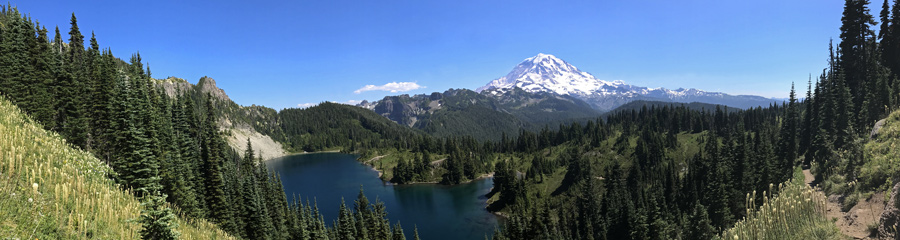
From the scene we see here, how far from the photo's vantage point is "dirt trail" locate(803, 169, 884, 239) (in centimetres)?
2228

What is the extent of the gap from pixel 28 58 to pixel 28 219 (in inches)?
2885

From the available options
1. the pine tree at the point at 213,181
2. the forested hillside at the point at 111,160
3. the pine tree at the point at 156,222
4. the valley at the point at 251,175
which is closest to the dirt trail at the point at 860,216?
the valley at the point at 251,175

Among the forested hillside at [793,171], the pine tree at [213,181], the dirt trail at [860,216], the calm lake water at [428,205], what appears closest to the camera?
the dirt trail at [860,216]

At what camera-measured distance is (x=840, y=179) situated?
39875mm

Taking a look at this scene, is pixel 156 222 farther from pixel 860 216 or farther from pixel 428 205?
pixel 428 205

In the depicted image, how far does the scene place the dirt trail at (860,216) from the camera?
73.1ft

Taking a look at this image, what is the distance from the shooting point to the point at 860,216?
25.3 m

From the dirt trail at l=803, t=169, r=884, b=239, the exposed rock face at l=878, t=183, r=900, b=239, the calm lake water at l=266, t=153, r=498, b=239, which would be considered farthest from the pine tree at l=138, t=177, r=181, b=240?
the calm lake water at l=266, t=153, r=498, b=239

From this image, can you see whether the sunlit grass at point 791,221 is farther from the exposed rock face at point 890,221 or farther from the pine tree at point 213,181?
the pine tree at point 213,181

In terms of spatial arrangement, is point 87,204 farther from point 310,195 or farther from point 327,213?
point 310,195

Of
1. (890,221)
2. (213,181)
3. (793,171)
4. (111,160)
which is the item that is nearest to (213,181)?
(213,181)

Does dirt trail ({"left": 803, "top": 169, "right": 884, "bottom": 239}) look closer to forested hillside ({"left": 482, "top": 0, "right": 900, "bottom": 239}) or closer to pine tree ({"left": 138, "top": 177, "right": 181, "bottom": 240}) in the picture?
forested hillside ({"left": 482, "top": 0, "right": 900, "bottom": 239})

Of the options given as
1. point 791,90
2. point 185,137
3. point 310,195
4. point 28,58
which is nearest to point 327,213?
point 310,195

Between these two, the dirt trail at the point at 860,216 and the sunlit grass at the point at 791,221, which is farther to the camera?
the dirt trail at the point at 860,216
